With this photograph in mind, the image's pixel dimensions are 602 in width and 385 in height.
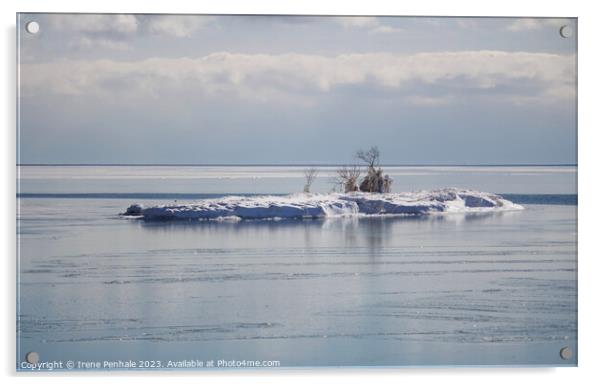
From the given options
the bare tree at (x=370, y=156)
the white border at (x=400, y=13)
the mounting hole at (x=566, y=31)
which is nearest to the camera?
the white border at (x=400, y=13)

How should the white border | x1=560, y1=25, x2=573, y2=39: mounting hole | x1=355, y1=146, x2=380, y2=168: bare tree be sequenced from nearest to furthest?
the white border, x1=560, y1=25, x2=573, y2=39: mounting hole, x1=355, y1=146, x2=380, y2=168: bare tree

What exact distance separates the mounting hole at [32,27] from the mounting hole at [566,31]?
257cm

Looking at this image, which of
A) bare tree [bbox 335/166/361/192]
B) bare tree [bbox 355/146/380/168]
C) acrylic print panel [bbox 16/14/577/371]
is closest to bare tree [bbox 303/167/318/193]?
acrylic print panel [bbox 16/14/577/371]

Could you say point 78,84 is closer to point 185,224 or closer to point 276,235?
point 185,224

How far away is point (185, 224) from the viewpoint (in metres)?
5.52

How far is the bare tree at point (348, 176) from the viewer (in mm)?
5535

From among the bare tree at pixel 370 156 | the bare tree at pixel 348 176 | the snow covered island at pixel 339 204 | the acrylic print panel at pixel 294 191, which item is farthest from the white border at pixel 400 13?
the bare tree at pixel 348 176

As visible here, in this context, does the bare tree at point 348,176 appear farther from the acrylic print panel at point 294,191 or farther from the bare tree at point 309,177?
the bare tree at point 309,177

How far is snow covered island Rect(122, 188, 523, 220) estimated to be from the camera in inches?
219

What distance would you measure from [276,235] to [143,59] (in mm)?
1106

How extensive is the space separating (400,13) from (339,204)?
3.38ft

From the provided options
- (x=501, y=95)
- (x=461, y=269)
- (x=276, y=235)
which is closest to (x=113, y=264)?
(x=276, y=235)

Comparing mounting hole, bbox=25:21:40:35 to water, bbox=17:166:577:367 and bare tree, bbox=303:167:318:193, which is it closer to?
water, bbox=17:166:577:367

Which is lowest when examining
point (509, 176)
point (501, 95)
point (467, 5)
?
point (509, 176)
